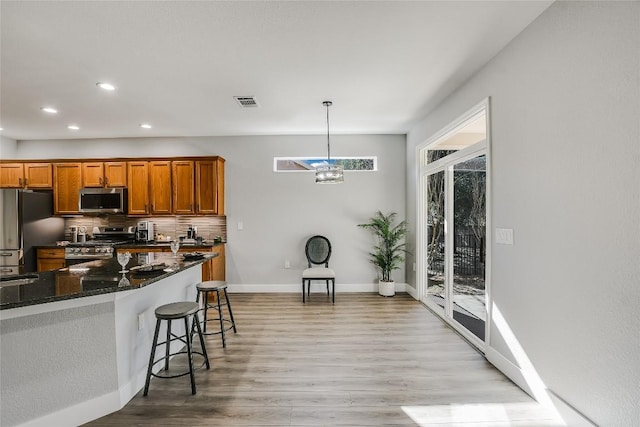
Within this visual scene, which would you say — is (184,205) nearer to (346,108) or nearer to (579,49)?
(346,108)

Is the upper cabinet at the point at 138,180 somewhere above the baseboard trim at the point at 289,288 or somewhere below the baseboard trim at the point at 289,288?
above

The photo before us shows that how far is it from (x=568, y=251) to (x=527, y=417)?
1.13 meters

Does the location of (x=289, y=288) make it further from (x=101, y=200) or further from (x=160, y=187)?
(x=101, y=200)

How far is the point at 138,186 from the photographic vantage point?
5082mm

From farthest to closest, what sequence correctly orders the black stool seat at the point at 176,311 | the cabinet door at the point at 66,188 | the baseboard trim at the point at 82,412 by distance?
the cabinet door at the point at 66,188
the black stool seat at the point at 176,311
the baseboard trim at the point at 82,412

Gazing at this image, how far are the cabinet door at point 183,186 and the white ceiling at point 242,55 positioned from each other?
2.88ft

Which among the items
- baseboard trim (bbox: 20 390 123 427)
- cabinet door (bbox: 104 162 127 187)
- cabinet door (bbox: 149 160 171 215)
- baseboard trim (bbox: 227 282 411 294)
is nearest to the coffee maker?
cabinet door (bbox: 149 160 171 215)

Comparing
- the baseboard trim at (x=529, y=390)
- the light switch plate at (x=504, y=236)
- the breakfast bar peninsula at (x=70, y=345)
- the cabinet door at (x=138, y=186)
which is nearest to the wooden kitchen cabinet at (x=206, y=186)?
the cabinet door at (x=138, y=186)

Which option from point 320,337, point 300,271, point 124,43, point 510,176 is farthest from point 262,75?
point 300,271

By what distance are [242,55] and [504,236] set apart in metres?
2.73

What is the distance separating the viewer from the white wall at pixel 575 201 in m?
1.60

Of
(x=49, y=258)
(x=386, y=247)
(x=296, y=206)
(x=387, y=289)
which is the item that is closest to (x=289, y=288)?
(x=296, y=206)

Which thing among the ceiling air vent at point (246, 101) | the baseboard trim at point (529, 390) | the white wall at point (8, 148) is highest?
the ceiling air vent at point (246, 101)

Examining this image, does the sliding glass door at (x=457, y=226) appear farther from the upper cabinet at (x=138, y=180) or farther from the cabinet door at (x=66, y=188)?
the cabinet door at (x=66, y=188)
